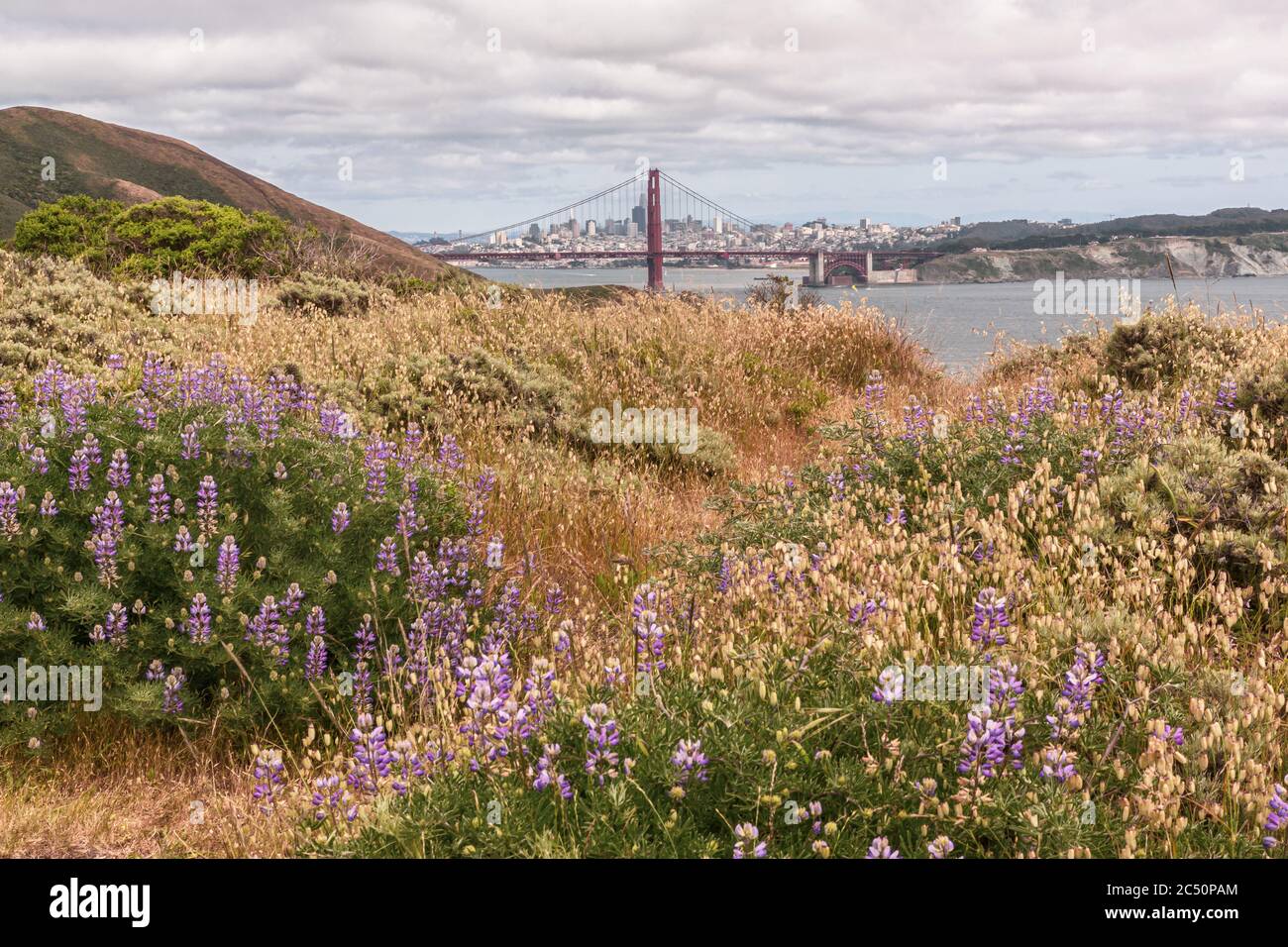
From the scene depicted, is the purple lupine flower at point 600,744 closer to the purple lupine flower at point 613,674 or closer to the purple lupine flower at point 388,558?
the purple lupine flower at point 613,674

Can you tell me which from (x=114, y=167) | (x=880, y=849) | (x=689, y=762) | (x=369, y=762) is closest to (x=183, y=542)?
(x=369, y=762)

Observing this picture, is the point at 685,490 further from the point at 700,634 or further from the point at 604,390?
the point at 700,634

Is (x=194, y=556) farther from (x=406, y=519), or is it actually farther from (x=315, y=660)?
(x=406, y=519)

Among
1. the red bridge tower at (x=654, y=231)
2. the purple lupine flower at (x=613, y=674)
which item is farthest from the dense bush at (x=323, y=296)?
the red bridge tower at (x=654, y=231)

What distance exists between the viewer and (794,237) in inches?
2475

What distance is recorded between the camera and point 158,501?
4055mm

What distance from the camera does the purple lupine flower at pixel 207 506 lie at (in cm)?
397

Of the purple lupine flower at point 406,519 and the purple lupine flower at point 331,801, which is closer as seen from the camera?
the purple lupine flower at point 331,801

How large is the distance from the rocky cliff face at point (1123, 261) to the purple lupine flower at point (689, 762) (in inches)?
2358

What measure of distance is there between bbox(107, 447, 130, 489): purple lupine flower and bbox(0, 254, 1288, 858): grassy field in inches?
1.6

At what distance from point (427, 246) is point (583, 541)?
159 ft

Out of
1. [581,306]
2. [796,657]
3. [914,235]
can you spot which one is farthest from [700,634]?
[914,235]

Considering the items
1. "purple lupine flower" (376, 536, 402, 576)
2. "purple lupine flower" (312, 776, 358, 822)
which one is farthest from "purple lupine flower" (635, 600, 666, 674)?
"purple lupine flower" (376, 536, 402, 576)
